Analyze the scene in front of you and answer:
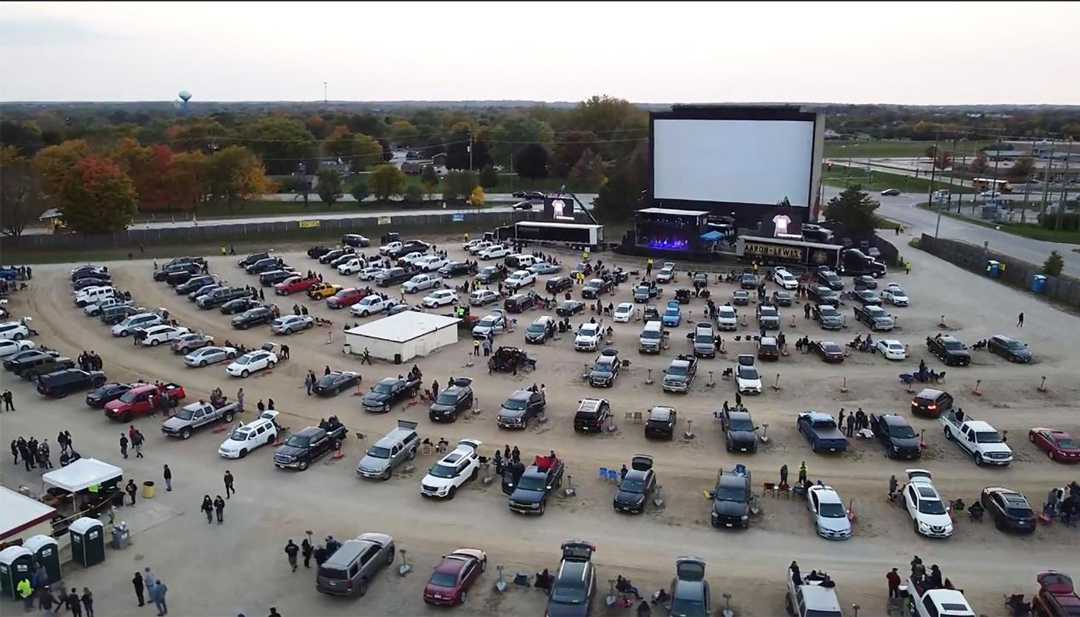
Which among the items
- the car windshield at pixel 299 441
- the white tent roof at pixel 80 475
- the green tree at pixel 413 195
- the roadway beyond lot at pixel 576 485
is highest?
the green tree at pixel 413 195

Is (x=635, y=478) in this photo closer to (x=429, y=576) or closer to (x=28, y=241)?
(x=429, y=576)

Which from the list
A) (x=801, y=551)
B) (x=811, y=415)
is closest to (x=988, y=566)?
(x=801, y=551)

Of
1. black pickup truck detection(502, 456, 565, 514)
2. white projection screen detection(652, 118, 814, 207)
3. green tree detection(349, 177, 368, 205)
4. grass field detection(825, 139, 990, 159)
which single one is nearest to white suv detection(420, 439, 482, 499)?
black pickup truck detection(502, 456, 565, 514)

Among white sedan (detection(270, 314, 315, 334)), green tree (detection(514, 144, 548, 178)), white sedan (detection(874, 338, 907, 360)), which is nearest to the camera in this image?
white sedan (detection(874, 338, 907, 360))

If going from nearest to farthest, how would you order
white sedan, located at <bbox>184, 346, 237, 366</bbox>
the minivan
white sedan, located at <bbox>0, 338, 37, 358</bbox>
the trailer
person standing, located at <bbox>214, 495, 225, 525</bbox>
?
1. person standing, located at <bbox>214, 495, 225, 525</bbox>
2. white sedan, located at <bbox>184, 346, 237, 366</bbox>
3. white sedan, located at <bbox>0, 338, 37, 358</bbox>
4. the minivan
5. the trailer

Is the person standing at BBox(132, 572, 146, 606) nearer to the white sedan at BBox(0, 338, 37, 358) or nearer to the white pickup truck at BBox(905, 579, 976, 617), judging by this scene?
the white pickup truck at BBox(905, 579, 976, 617)

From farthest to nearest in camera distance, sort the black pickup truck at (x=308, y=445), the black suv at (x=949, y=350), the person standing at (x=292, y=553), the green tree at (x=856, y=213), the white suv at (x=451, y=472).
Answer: the green tree at (x=856, y=213), the black suv at (x=949, y=350), the black pickup truck at (x=308, y=445), the white suv at (x=451, y=472), the person standing at (x=292, y=553)

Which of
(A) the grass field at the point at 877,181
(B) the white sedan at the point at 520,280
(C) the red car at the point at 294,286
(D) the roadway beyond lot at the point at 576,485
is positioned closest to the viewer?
(D) the roadway beyond lot at the point at 576,485

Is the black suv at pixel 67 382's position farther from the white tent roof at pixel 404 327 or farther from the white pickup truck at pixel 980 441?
the white pickup truck at pixel 980 441

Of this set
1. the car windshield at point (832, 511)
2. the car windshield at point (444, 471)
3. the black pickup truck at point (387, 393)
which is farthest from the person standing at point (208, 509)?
the car windshield at point (832, 511)
